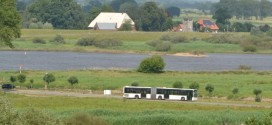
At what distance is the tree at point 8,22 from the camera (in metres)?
80.7

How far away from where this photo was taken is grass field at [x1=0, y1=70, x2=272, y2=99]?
8225cm

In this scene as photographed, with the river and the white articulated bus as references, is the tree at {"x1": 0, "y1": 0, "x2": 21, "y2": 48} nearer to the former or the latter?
the white articulated bus

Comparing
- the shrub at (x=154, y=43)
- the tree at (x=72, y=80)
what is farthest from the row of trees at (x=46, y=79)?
the shrub at (x=154, y=43)

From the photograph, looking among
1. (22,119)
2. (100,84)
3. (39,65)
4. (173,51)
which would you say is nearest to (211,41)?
(173,51)

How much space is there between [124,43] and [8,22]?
96.6m

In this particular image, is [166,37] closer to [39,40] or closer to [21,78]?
[39,40]

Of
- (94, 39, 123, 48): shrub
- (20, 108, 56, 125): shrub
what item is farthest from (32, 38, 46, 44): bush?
(20, 108, 56, 125): shrub

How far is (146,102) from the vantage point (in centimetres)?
7031

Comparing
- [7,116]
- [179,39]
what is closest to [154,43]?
[179,39]

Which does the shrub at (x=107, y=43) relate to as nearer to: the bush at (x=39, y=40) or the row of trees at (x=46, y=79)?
the bush at (x=39, y=40)

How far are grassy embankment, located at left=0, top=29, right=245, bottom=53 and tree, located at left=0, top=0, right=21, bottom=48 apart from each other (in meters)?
81.2

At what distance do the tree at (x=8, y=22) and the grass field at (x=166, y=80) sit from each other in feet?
16.1

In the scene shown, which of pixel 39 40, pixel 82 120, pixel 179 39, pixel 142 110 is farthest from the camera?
pixel 179 39

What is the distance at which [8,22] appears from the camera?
82.1 meters
